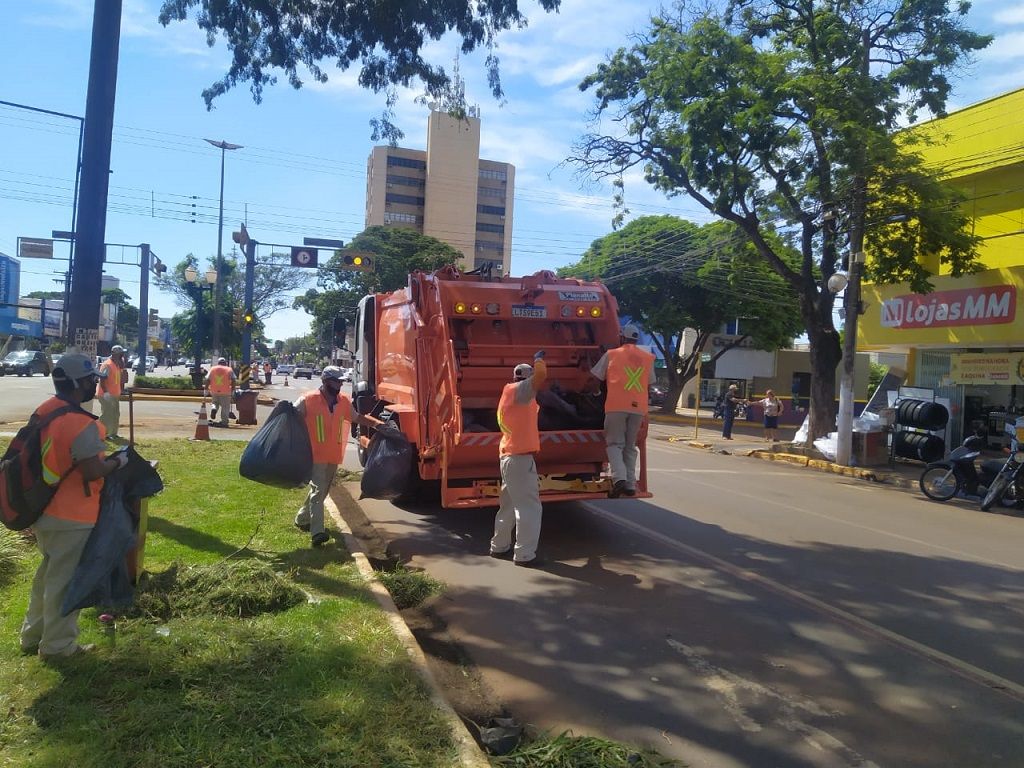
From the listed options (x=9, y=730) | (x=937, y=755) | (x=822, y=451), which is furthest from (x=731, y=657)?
(x=822, y=451)

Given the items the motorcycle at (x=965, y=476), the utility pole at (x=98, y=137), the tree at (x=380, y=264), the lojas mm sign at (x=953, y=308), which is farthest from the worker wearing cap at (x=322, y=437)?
the tree at (x=380, y=264)

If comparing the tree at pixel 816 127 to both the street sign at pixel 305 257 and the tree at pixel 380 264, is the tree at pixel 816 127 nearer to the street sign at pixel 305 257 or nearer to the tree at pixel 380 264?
the street sign at pixel 305 257

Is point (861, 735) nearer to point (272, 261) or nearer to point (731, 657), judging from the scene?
point (731, 657)

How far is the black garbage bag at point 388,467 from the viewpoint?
8055 mm

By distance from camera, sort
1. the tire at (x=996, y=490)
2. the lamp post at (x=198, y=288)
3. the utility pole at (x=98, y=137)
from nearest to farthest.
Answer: the utility pole at (x=98, y=137)
the tire at (x=996, y=490)
the lamp post at (x=198, y=288)

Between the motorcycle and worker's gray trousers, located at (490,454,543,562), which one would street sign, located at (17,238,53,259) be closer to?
worker's gray trousers, located at (490,454,543,562)

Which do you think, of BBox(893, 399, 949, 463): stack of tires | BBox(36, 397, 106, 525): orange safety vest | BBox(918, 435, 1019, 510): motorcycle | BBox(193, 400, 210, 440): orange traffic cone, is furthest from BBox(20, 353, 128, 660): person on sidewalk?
BBox(893, 399, 949, 463): stack of tires

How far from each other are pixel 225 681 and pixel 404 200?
7743cm

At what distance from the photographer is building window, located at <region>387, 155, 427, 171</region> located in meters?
77.6

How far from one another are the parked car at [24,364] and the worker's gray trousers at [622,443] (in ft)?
137

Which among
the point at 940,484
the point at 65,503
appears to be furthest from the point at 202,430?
the point at 940,484

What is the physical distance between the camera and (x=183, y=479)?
9.73 m

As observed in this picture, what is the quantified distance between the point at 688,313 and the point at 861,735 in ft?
102

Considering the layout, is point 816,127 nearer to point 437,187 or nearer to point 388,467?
point 388,467
